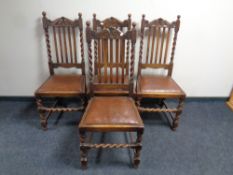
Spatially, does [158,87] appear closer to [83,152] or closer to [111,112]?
[111,112]

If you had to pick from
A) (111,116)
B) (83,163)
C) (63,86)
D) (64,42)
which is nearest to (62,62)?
(64,42)

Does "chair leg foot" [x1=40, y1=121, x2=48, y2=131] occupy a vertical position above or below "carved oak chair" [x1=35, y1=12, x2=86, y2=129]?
below

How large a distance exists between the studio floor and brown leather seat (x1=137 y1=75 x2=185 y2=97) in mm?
452

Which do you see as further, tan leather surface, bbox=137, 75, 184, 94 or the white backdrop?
the white backdrop

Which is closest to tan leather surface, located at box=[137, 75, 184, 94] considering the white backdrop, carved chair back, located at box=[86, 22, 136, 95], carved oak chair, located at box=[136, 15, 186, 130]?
carved oak chair, located at box=[136, 15, 186, 130]

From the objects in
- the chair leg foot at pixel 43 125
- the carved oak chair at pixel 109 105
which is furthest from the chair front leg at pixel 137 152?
the chair leg foot at pixel 43 125

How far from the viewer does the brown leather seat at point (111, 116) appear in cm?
145

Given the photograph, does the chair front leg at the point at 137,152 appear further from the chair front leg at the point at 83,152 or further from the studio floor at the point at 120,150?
the chair front leg at the point at 83,152

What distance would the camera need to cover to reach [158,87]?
77.4 inches

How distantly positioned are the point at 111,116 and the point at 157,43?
1.05 meters

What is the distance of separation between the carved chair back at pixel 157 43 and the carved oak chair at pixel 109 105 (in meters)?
0.51

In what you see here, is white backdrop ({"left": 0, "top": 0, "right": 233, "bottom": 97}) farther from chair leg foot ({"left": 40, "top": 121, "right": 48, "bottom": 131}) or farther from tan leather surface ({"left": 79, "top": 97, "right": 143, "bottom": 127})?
tan leather surface ({"left": 79, "top": 97, "right": 143, "bottom": 127})

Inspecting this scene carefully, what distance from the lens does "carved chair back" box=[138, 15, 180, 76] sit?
2.04 meters

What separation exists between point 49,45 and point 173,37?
1.40 metres
